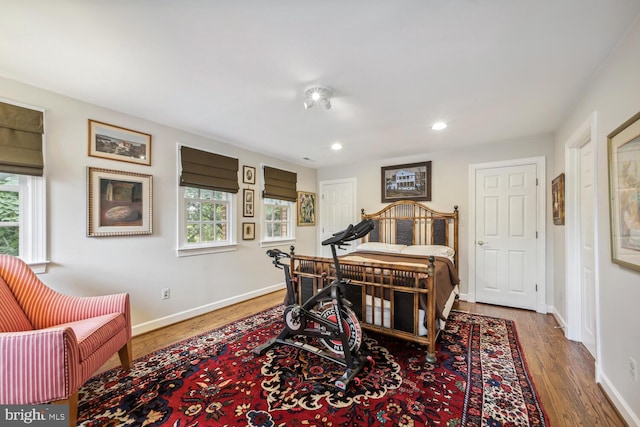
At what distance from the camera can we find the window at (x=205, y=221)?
335 cm

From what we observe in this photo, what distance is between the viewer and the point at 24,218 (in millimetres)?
2221

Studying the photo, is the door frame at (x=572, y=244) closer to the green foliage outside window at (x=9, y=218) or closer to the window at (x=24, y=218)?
the window at (x=24, y=218)

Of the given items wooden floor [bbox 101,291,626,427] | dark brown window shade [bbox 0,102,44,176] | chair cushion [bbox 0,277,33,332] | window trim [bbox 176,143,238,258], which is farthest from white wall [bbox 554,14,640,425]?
dark brown window shade [bbox 0,102,44,176]

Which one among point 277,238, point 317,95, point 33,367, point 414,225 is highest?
point 317,95

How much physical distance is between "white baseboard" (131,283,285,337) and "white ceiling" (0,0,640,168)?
2335mm

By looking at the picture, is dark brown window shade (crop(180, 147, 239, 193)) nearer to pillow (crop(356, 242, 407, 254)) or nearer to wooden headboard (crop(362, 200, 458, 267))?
pillow (crop(356, 242, 407, 254))

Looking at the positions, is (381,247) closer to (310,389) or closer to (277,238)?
(277,238)

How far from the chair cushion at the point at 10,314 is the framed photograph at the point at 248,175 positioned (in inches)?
106

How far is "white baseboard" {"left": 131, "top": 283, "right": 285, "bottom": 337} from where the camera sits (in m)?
2.87

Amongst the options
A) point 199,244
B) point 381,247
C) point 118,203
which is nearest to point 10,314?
point 118,203

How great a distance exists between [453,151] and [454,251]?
1590 mm

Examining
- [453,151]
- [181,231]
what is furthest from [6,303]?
[453,151]

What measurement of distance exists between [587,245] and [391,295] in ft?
6.50

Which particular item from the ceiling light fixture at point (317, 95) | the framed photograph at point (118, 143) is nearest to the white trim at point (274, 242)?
the framed photograph at point (118, 143)
